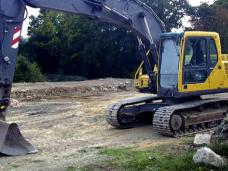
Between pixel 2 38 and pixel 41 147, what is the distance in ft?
7.96

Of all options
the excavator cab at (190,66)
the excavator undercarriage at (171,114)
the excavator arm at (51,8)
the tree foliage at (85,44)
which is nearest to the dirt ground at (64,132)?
the excavator undercarriage at (171,114)

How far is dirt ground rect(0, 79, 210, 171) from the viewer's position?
8430mm

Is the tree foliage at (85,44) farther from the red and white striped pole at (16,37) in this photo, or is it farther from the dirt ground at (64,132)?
the red and white striped pole at (16,37)

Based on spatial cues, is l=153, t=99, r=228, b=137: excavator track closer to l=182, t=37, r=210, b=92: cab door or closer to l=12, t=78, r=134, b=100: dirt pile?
l=182, t=37, r=210, b=92: cab door

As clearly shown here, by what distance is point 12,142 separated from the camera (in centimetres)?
895

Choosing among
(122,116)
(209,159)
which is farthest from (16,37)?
(209,159)

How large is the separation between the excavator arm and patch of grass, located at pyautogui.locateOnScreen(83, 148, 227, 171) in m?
1.71

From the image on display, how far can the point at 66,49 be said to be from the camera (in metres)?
41.8

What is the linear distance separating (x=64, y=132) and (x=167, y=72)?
2850mm

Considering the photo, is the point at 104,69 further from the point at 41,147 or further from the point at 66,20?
the point at 41,147

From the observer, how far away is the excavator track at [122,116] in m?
11.6

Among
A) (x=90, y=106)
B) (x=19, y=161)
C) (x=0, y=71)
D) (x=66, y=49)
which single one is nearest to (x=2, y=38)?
(x=0, y=71)

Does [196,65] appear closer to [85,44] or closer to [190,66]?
[190,66]

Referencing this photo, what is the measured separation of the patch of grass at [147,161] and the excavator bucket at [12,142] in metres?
1.46
